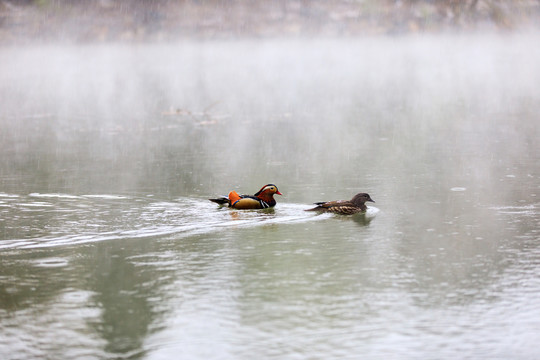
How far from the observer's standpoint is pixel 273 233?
31.5 feet

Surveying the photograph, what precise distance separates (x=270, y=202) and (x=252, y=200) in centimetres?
24

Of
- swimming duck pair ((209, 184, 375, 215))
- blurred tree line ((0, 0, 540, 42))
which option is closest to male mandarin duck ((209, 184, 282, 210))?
swimming duck pair ((209, 184, 375, 215))

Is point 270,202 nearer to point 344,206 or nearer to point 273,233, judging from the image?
point 344,206

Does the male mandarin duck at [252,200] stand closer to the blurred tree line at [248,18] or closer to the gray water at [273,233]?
the gray water at [273,233]

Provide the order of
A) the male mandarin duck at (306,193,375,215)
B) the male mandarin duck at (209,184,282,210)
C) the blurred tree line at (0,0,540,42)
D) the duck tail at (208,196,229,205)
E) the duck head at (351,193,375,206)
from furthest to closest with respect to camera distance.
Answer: the blurred tree line at (0,0,540,42) < the duck tail at (208,196,229,205) < the male mandarin duck at (209,184,282,210) < the duck head at (351,193,375,206) < the male mandarin duck at (306,193,375,215)

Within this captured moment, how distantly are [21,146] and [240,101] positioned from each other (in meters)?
9.58

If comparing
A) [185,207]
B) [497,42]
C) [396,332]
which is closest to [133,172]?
[185,207]

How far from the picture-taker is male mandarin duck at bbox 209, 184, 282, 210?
10867 millimetres

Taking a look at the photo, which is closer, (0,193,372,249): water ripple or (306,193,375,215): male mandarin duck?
(0,193,372,249): water ripple

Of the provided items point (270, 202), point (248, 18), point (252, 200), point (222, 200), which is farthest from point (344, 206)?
point (248, 18)

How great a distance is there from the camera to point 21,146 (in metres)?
18.0

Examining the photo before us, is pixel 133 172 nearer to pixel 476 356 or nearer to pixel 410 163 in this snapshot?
pixel 410 163

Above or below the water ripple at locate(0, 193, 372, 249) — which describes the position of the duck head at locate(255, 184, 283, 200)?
above

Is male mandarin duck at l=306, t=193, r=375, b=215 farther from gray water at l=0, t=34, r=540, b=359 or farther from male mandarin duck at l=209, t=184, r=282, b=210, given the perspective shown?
male mandarin duck at l=209, t=184, r=282, b=210
